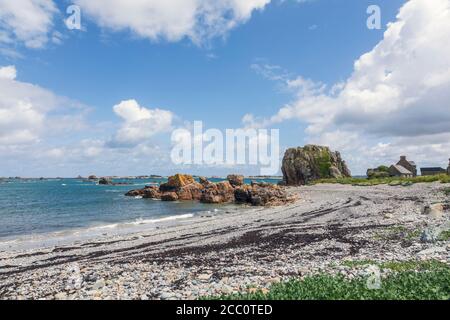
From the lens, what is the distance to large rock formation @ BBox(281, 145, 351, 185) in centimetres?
13838

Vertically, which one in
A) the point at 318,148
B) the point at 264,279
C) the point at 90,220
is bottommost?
the point at 90,220

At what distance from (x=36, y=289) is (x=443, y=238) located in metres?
21.2

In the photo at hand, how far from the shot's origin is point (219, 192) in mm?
83250

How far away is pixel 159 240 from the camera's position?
95.8 feet

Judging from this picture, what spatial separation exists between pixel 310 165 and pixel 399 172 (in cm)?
3660

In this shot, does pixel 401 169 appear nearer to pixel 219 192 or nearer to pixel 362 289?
pixel 219 192

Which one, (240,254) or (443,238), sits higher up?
(443,238)

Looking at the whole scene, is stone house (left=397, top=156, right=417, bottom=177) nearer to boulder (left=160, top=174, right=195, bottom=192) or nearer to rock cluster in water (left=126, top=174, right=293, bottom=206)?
rock cluster in water (left=126, top=174, right=293, bottom=206)

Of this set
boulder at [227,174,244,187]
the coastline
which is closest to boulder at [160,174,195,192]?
boulder at [227,174,244,187]

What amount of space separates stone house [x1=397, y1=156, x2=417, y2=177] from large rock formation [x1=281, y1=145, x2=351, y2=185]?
23973 mm

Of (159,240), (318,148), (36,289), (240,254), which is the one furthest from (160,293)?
(318,148)
